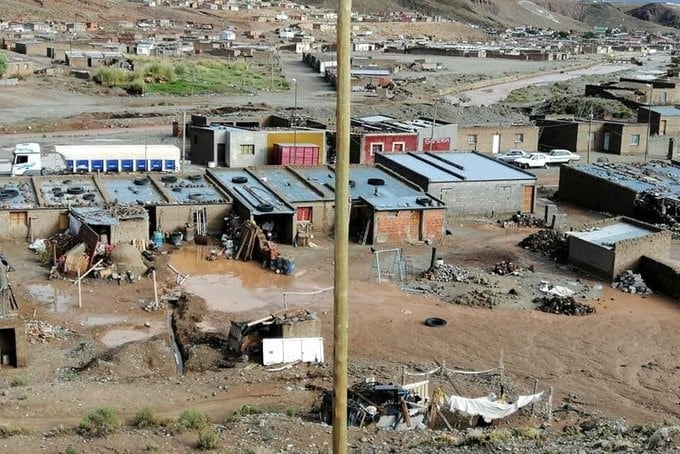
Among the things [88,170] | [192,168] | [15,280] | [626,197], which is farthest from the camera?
[192,168]

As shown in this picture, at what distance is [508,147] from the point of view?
52.5 meters

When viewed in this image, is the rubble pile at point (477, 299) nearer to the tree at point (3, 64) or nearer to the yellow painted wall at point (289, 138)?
the yellow painted wall at point (289, 138)

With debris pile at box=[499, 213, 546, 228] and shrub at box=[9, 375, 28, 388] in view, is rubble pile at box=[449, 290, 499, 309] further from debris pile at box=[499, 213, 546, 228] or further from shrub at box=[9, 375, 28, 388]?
shrub at box=[9, 375, 28, 388]

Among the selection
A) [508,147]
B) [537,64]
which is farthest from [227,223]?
[537,64]

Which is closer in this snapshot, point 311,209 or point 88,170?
point 311,209

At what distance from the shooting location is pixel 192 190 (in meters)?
35.1

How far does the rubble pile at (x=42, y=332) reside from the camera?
75.8ft

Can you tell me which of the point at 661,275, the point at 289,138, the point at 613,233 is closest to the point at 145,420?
the point at 661,275

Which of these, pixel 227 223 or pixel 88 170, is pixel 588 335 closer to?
pixel 227 223

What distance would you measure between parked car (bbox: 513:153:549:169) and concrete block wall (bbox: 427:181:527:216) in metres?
10.8

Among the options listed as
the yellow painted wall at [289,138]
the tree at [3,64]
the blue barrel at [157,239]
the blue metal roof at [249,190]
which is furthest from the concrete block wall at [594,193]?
the tree at [3,64]

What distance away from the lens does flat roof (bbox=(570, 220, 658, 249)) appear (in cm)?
3069

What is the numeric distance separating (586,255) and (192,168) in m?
20.0

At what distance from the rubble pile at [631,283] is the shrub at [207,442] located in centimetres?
1788
